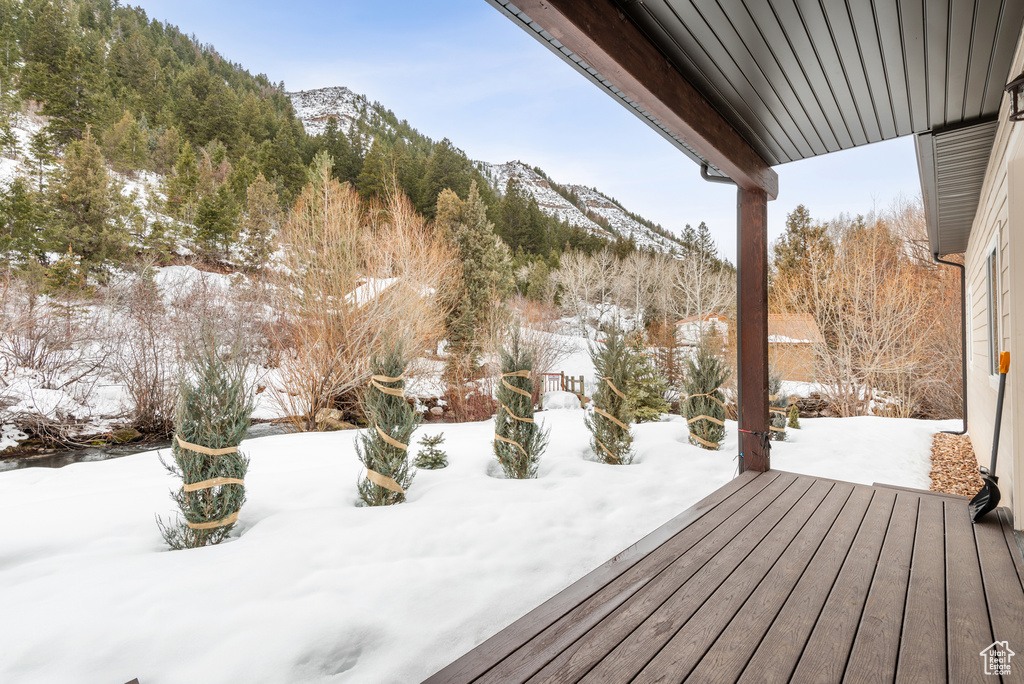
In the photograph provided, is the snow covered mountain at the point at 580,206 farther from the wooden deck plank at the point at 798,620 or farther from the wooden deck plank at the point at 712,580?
the wooden deck plank at the point at 798,620

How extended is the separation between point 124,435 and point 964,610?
852cm

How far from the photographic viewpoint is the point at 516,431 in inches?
152

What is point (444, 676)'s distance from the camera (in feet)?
3.96

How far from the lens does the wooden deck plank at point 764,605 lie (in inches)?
47.8

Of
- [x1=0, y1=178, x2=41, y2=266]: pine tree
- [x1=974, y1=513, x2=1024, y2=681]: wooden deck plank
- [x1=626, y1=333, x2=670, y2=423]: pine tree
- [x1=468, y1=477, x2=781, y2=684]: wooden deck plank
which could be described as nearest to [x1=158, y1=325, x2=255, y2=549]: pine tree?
[x1=468, y1=477, x2=781, y2=684]: wooden deck plank

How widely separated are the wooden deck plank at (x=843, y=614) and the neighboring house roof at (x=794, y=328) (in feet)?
26.3

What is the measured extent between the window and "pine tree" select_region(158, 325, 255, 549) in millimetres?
4369

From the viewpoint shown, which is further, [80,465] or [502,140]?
[502,140]

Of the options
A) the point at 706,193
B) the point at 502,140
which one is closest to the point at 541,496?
the point at 706,193

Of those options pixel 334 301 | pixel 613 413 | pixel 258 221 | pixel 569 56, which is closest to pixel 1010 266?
pixel 569 56

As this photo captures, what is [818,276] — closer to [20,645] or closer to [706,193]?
[20,645]

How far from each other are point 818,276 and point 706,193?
699 inches

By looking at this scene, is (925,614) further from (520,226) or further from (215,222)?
(520,226)

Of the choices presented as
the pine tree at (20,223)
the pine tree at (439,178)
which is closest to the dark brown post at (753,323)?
the pine tree at (20,223)
